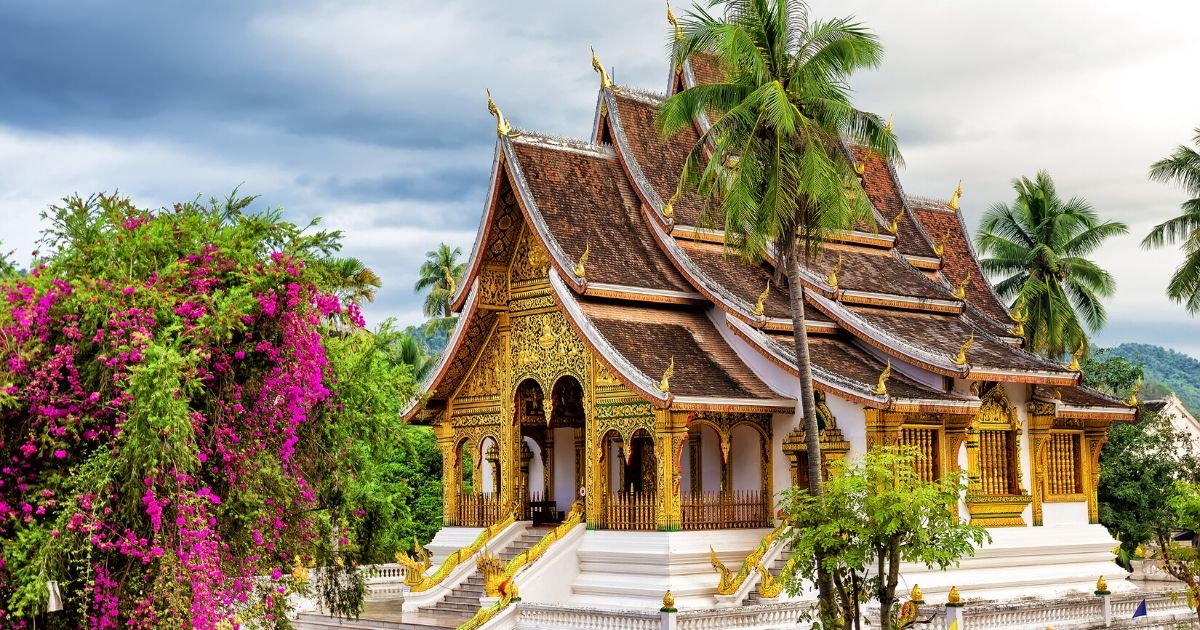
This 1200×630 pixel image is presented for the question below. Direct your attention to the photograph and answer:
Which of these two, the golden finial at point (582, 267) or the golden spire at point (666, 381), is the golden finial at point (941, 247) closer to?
the golden finial at point (582, 267)

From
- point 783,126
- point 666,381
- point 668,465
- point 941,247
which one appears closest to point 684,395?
point 666,381

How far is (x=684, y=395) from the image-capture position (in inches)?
764

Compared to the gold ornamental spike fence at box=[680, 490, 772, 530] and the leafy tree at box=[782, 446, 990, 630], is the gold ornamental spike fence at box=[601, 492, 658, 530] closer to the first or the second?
the gold ornamental spike fence at box=[680, 490, 772, 530]

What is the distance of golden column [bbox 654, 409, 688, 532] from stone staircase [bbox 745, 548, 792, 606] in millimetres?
1325

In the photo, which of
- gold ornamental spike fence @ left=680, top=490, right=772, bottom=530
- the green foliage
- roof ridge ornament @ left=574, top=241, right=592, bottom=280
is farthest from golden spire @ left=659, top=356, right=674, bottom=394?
the green foliage

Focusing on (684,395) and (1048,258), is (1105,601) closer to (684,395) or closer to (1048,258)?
(684,395)

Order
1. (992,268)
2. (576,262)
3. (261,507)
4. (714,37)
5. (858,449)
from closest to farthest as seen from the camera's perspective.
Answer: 1. (261,507)
2. (714,37)
3. (858,449)
4. (576,262)
5. (992,268)

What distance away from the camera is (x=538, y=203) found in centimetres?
2209

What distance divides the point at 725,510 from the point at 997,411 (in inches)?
183

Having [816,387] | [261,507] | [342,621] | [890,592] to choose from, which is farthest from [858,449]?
[261,507]

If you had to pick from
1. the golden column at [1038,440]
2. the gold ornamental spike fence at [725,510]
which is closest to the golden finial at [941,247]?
the golden column at [1038,440]

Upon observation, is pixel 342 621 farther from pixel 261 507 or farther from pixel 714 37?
pixel 714 37

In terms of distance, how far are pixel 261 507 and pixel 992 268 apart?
23909 millimetres

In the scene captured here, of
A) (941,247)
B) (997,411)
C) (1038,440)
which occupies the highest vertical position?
(941,247)
